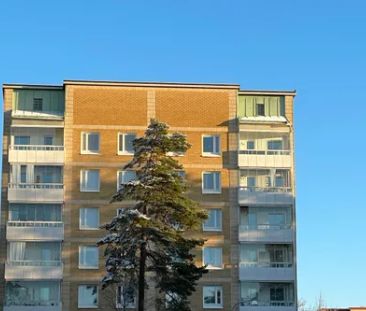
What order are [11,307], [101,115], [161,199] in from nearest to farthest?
1. [161,199]
2. [11,307]
3. [101,115]

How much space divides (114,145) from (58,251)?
919 cm

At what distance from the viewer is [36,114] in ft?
228

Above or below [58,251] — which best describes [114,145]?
above

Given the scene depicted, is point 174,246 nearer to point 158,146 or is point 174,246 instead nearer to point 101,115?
point 158,146

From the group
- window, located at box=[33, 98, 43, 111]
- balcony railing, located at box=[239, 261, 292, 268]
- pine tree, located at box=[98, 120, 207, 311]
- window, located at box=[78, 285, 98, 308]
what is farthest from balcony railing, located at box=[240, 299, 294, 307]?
window, located at box=[33, 98, 43, 111]

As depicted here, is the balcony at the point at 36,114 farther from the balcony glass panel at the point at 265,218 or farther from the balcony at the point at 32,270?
the balcony glass panel at the point at 265,218

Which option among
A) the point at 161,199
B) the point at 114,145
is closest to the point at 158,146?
the point at 161,199

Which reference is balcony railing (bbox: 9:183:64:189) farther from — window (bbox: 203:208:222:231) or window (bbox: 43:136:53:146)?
window (bbox: 203:208:222:231)

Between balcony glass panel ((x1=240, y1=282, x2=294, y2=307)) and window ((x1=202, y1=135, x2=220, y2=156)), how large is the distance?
10527 mm

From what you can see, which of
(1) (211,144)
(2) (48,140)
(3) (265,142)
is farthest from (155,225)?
(3) (265,142)

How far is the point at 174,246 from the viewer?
174 feet

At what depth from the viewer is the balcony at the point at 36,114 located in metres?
68.7

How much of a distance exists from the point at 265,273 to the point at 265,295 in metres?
1.70

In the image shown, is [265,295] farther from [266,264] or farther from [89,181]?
[89,181]
